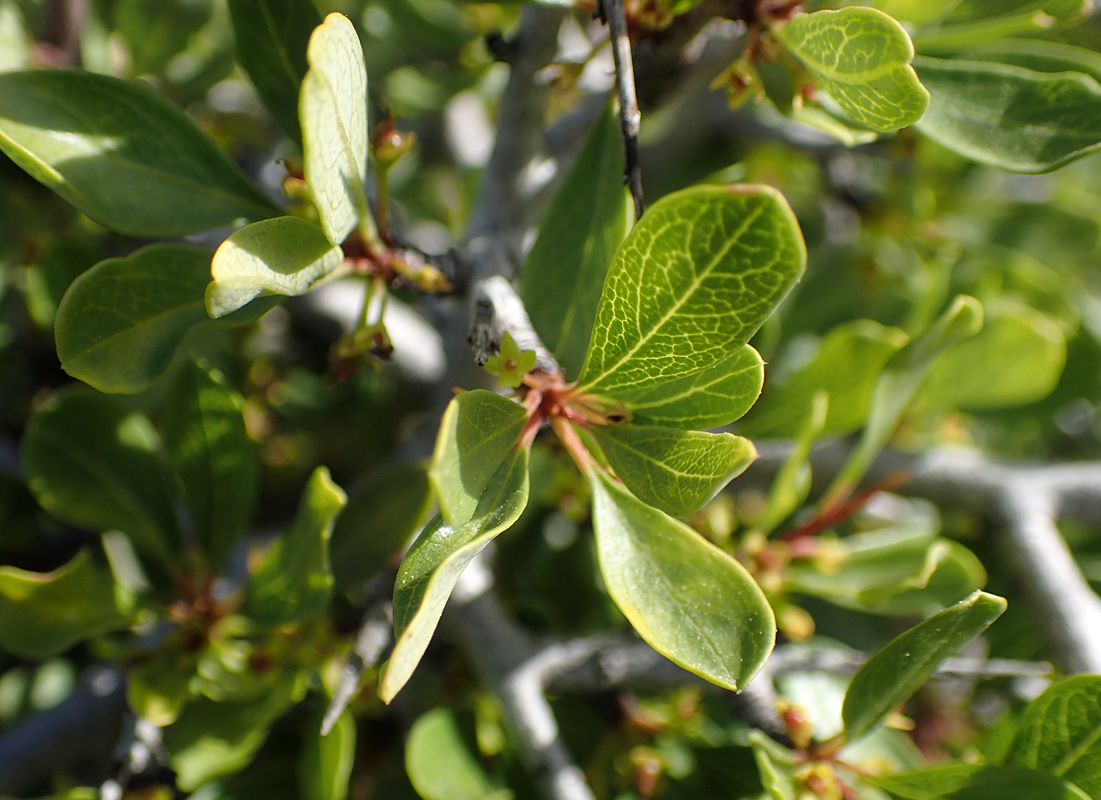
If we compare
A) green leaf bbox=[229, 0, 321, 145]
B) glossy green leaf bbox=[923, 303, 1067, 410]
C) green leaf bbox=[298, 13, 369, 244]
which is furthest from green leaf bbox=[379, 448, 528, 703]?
glossy green leaf bbox=[923, 303, 1067, 410]

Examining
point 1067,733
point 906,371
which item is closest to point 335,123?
point 906,371

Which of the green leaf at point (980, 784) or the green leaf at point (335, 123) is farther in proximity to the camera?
the green leaf at point (980, 784)

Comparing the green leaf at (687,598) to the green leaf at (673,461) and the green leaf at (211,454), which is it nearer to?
the green leaf at (673,461)

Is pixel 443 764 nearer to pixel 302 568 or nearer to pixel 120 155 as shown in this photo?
pixel 302 568

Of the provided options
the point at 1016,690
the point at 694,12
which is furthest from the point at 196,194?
the point at 1016,690

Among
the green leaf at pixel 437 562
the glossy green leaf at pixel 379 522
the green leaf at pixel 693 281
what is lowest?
the glossy green leaf at pixel 379 522

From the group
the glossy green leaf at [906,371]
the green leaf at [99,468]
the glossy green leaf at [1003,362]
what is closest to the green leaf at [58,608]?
the green leaf at [99,468]
